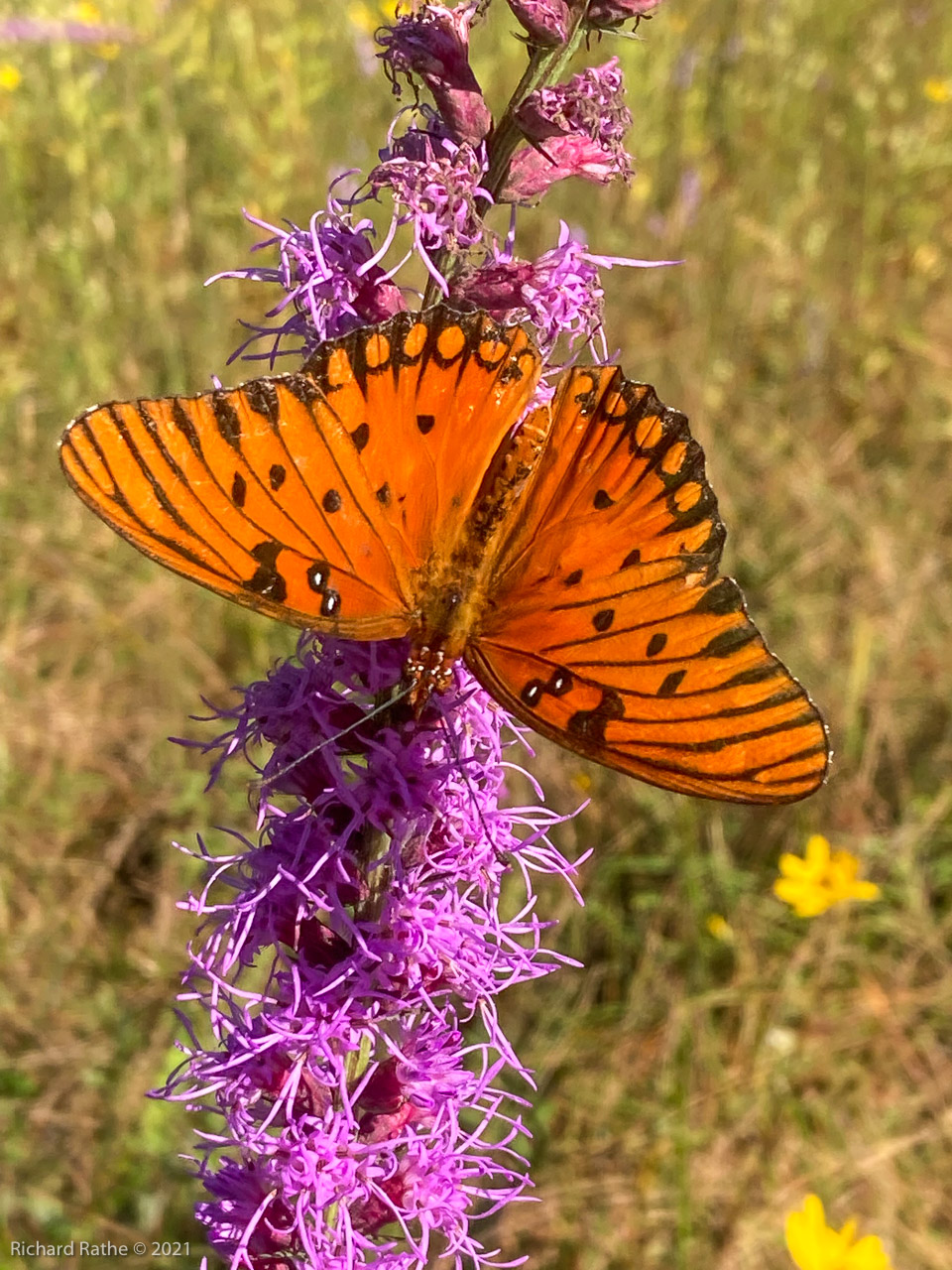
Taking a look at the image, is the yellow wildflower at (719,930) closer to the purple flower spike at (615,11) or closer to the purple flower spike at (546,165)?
the purple flower spike at (546,165)

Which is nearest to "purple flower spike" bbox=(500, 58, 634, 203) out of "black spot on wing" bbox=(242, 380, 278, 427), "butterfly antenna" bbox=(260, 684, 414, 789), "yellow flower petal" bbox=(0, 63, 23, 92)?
"black spot on wing" bbox=(242, 380, 278, 427)

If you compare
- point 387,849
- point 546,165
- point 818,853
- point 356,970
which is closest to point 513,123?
point 546,165

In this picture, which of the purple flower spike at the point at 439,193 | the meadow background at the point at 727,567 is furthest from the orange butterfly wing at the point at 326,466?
the meadow background at the point at 727,567

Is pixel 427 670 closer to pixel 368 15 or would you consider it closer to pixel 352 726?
pixel 352 726

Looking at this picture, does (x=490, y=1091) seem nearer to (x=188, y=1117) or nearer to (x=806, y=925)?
(x=188, y=1117)

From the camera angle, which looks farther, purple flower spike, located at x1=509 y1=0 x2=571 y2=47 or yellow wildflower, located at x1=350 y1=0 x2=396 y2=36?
yellow wildflower, located at x1=350 y1=0 x2=396 y2=36

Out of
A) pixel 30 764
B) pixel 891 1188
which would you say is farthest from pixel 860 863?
pixel 30 764

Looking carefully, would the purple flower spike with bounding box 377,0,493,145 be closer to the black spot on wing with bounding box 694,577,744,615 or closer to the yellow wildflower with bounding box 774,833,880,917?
the black spot on wing with bounding box 694,577,744,615
